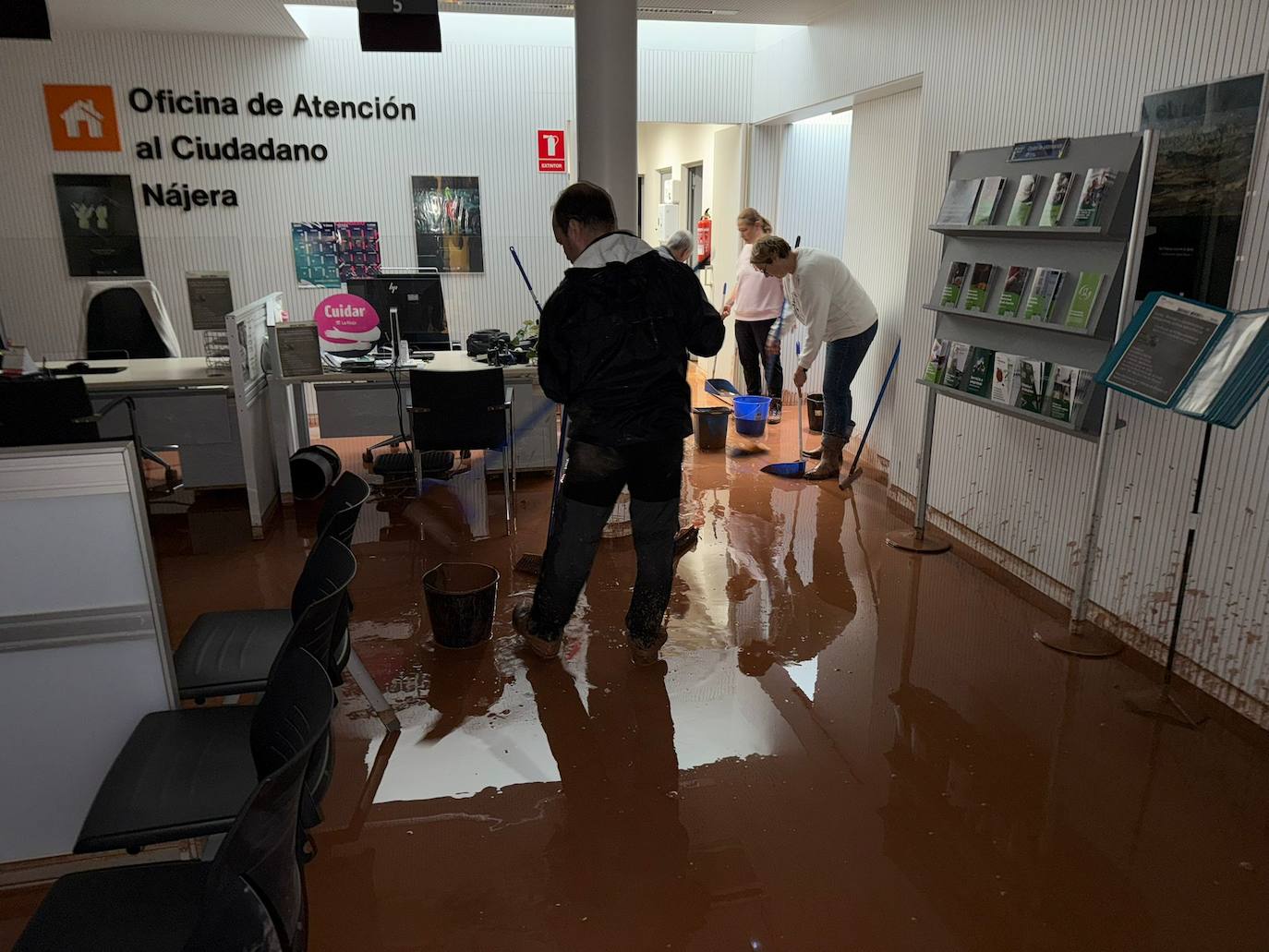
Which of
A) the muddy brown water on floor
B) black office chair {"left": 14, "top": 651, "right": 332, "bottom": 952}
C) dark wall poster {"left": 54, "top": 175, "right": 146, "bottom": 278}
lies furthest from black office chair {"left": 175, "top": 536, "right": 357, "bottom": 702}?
dark wall poster {"left": 54, "top": 175, "right": 146, "bottom": 278}

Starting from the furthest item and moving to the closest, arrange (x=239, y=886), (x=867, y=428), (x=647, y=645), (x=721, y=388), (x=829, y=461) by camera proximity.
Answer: (x=721, y=388), (x=829, y=461), (x=867, y=428), (x=647, y=645), (x=239, y=886)

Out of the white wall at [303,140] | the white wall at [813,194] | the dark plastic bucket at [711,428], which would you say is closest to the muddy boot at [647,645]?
the dark plastic bucket at [711,428]

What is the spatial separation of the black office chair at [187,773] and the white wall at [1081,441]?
292cm

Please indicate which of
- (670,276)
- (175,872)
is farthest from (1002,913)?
(670,276)

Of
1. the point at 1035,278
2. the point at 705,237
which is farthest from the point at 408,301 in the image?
the point at 705,237

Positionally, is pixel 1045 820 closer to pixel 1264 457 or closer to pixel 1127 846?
pixel 1127 846

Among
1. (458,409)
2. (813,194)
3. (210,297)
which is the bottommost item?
(458,409)

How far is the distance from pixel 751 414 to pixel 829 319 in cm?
125

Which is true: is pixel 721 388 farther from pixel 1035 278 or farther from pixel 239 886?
pixel 239 886

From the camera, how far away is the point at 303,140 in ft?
22.9

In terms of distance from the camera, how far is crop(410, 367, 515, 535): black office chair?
4609 mm

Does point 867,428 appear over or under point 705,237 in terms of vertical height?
under

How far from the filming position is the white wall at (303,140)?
21.4 ft

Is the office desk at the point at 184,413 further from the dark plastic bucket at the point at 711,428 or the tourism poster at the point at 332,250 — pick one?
the dark plastic bucket at the point at 711,428
